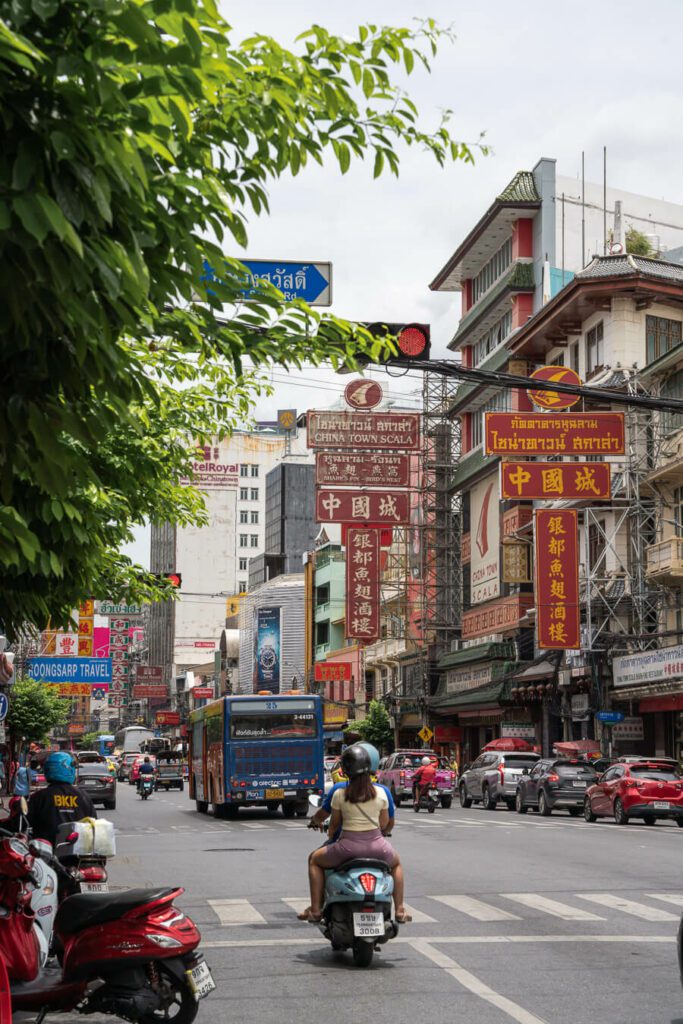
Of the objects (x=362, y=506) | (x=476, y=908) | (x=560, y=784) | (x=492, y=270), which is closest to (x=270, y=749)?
(x=560, y=784)

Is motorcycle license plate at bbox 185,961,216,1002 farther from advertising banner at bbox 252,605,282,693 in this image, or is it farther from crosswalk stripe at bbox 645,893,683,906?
advertising banner at bbox 252,605,282,693

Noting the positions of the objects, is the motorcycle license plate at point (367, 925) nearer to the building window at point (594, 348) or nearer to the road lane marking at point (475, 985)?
the road lane marking at point (475, 985)

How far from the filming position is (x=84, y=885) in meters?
10.8

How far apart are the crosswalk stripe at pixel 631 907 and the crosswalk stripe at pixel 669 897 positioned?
35 centimetres

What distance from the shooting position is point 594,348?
2079 inches

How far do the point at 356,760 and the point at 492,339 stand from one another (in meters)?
55.9

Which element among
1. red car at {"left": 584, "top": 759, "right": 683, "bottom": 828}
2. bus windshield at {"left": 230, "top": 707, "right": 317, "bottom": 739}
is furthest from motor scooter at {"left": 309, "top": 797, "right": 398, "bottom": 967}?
bus windshield at {"left": 230, "top": 707, "right": 317, "bottom": 739}

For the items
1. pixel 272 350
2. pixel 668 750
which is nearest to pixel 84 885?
pixel 272 350

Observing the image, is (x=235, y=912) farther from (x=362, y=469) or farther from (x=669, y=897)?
(x=362, y=469)

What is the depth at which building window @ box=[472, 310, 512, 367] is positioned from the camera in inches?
2505

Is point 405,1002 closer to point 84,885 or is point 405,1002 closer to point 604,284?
point 84,885

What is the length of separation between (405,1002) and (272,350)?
168 inches

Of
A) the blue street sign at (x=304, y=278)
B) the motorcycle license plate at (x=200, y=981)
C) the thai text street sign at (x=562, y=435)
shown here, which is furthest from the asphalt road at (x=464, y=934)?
the thai text street sign at (x=562, y=435)

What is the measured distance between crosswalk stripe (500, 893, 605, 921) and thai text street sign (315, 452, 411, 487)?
37.3m
